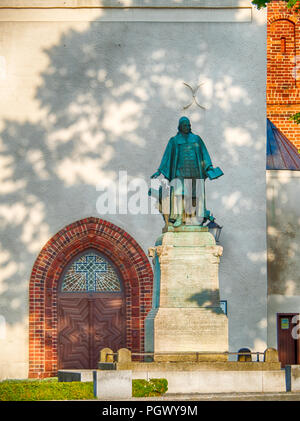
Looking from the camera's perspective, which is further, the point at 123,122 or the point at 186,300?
the point at 123,122

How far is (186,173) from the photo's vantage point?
51.8 ft

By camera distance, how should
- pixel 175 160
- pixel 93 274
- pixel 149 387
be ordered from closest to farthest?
pixel 149 387
pixel 175 160
pixel 93 274

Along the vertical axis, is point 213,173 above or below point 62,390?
above

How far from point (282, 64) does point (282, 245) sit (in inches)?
246

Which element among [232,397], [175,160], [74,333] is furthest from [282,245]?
[232,397]

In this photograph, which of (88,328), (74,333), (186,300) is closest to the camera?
(186,300)

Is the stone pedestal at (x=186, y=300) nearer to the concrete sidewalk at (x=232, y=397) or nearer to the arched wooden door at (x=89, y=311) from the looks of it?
the concrete sidewalk at (x=232, y=397)

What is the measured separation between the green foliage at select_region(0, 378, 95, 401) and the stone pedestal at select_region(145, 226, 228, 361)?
1.82 m

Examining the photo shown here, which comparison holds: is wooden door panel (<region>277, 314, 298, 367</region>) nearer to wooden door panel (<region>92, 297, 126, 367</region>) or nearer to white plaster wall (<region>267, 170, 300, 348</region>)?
white plaster wall (<region>267, 170, 300, 348</region>)

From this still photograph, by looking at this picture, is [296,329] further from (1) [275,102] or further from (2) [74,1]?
(2) [74,1]

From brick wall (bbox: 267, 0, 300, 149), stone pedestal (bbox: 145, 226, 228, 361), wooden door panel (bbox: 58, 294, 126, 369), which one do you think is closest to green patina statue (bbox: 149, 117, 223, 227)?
stone pedestal (bbox: 145, 226, 228, 361)

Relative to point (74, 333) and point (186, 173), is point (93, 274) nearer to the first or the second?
point (74, 333)

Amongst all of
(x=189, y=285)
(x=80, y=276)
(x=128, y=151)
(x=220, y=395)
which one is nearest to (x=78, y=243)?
(x=80, y=276)

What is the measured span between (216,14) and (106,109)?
326 cm
